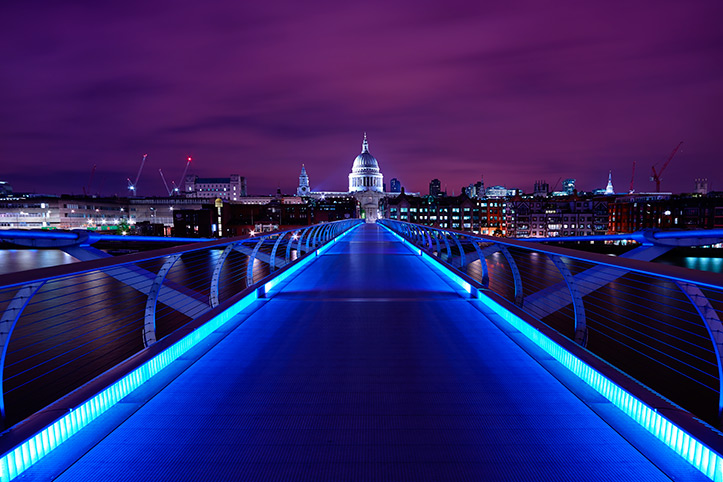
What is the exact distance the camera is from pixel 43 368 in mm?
17250

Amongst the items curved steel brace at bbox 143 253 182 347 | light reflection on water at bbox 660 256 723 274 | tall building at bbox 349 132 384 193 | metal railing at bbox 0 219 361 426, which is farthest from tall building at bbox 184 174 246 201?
curved steel brace at bbox 143 253 182 347

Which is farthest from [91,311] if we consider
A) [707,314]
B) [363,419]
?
[707,314]

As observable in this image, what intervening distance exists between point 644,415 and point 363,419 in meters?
1.69

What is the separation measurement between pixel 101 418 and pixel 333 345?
76.9 inches

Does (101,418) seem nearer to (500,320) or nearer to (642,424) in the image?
(642,424)

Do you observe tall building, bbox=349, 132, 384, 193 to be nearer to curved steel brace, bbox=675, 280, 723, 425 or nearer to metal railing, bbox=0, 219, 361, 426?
metal railing, bbox=0, 219, 361, 426

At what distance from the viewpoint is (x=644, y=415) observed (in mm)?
2355

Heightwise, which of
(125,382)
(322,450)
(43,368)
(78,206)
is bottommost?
(43,368)

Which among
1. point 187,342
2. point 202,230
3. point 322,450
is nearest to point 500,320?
point 322,450

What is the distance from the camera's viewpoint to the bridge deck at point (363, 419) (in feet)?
6.78

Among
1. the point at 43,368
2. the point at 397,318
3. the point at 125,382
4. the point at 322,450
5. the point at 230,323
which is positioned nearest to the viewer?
the point at 322,450

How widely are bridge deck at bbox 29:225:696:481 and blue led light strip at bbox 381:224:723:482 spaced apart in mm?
196

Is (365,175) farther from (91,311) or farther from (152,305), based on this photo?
(152,305)

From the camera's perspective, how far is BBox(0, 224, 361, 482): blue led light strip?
1.97 metres
